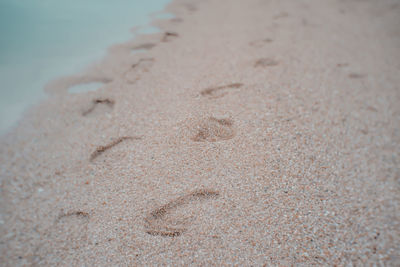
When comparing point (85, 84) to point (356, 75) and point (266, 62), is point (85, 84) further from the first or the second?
point (356, 75)

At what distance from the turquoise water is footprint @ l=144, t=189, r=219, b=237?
126 centimetres

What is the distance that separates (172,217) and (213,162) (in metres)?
0.34

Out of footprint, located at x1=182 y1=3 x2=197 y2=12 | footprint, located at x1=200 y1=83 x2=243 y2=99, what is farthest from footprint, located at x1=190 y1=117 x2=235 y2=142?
footprint, located at x1=182 y1=3 x2=197 y2=12

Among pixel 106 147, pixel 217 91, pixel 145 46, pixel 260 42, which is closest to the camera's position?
pixel 106 147

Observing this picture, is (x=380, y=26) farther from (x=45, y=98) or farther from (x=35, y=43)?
(x=35, y=43)

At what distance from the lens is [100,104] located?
1.81 meters

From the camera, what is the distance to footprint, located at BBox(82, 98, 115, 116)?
1767 millimetres

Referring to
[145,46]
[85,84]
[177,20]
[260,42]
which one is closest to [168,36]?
[145,46]

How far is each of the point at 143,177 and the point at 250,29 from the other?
1992 mm

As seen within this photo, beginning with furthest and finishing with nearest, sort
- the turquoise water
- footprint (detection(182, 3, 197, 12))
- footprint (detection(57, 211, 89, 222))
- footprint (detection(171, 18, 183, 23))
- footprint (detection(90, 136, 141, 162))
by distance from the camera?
footprint (detection(182, 3, 197, 12)) → footprint (detection(171, 18, 183, 23)) → the turquoise water → footprint (detection(90, 136, 141, 162)) → footprint (detection(57, 211, 89, 222))

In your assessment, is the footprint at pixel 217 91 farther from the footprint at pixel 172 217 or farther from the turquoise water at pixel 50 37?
the turquoise water at pixel 50 37

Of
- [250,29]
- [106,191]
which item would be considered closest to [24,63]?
[106,191]

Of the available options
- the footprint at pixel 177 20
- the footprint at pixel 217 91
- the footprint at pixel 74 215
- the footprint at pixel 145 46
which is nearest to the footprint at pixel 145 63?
the footprint at pixel 145 46

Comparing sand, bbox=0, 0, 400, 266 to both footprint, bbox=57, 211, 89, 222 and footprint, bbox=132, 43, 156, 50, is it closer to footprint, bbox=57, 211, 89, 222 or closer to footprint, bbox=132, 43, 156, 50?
footprint, bbox=57, 211, 89, 222
